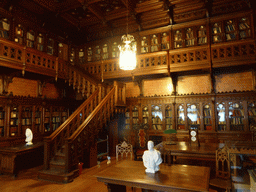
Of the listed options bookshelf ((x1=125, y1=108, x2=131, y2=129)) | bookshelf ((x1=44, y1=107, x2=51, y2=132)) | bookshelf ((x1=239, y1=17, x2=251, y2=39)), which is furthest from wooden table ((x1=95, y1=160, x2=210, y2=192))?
bookshelf ((x1=239, y1=17, x2=251, y2=39))

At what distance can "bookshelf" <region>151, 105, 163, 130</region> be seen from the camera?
29.0 feet

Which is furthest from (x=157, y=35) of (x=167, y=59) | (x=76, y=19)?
(x=76, y=19)

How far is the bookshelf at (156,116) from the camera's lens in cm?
883

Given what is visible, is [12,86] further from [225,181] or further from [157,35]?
[225,181]

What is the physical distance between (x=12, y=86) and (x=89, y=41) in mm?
4898

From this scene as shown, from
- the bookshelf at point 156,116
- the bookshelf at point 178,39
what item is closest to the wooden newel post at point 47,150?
the bookshelf at point 156,116

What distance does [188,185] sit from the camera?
97.9 inches

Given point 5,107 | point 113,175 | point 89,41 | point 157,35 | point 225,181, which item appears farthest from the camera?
point 89,41

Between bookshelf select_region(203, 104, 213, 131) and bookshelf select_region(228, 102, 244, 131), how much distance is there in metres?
0.77

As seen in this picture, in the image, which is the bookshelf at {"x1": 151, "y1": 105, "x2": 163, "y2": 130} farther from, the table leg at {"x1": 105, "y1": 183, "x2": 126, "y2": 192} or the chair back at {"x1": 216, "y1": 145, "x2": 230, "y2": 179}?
the table leg at {"x1": 105, "y1": 183, "x2": 126, "y2": 192}

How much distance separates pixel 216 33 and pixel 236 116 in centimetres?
370

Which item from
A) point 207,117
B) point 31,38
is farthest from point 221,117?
point 31,38

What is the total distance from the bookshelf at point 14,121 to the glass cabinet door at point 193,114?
7292mm

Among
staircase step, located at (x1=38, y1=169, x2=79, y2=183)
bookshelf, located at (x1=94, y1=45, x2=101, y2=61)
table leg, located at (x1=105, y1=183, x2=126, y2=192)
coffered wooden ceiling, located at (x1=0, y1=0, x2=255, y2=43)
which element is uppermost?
coffered wooden ceiling, located at (x1=0, y1=0, x2=255, y2=43)
